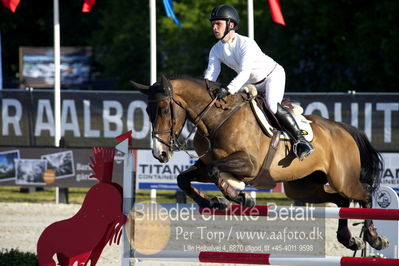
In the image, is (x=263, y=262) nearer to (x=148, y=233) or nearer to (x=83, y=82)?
(x=148, y=233)

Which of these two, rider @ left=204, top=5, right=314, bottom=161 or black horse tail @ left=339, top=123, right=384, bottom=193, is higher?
rider @ left=204, top=5, right=314, bottom=161

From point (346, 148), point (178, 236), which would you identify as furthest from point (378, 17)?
point (346, 148)

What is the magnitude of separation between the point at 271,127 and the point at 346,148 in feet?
3.72

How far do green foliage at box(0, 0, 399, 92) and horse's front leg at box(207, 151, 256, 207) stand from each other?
59.2 feet

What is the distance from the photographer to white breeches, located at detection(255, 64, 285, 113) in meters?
7.55

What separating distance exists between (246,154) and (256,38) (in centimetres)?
2386

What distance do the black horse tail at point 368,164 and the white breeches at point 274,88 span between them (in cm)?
122

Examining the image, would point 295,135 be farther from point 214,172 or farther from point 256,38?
point 256,38

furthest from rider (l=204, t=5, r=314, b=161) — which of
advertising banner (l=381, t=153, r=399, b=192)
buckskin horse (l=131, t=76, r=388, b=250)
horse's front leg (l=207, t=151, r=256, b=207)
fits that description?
advertising banner (l=381, t=153, r=399, b=192)

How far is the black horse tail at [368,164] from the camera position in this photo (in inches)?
329

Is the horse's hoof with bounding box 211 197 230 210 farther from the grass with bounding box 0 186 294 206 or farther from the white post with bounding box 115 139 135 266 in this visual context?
the grass with bounding box 0 186 294 206

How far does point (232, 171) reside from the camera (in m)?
6.93

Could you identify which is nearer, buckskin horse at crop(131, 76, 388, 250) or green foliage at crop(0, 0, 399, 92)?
buckskin horse at crop(131, 76, 388, 250)

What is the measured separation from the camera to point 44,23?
39.3m
